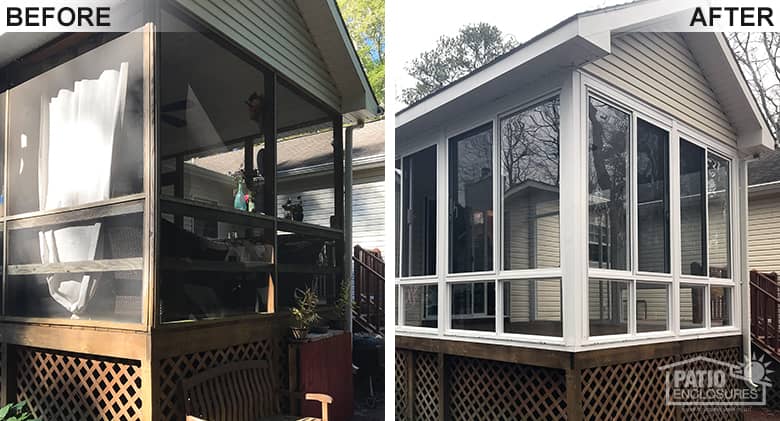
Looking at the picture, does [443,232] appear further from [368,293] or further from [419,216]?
[368,293]

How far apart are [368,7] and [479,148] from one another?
0.93 m

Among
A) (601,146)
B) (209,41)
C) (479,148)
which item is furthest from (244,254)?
(601,146)

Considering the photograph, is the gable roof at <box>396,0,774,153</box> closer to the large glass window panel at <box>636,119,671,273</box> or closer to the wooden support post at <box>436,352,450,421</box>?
the large glass window panel at <box>636,119,671,273</box>

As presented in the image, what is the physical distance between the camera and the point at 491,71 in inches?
92.7

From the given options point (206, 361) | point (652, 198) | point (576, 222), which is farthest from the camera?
point (652, 198)

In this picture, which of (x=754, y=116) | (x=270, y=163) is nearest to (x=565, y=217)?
(x=754, y=116)

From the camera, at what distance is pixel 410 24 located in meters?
2.57

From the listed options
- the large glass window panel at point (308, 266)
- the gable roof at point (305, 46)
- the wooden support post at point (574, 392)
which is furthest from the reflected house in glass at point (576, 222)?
the large glass window panel at point (308, 266)

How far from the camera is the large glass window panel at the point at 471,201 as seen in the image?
2.50 m

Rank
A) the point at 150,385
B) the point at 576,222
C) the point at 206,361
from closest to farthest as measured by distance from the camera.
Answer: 1. the point at 150,385
2. the point at 206,361
3. the point at 576,222

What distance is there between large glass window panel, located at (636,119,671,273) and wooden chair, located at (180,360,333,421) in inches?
67.4

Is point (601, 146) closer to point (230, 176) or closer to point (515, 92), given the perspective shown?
point (515, 92)

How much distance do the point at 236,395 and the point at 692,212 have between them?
246 centimetres

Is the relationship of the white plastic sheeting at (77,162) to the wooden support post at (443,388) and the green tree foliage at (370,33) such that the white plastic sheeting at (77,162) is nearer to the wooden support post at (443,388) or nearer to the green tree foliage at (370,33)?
the green tree foliage at (370,33)
